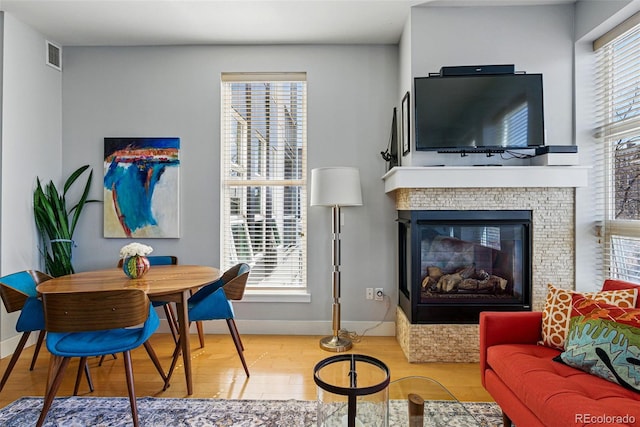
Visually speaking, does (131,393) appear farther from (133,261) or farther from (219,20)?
(219,20)

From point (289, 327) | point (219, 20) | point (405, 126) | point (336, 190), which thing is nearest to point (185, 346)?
point (289, 327)

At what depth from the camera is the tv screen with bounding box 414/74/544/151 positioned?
2586 mm

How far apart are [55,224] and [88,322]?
1.85 meters

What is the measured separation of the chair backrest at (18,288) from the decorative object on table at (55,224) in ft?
1.92

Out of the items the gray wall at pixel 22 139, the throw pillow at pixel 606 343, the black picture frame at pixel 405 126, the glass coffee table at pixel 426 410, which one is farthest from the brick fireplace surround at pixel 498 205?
the gray wall at pixel 22 139

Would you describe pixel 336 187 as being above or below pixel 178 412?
above

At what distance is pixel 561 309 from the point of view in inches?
71.9

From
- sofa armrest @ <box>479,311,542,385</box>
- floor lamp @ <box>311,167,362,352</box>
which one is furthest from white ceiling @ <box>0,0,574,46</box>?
sofa armrest @ <box>479,311,542,385</box>

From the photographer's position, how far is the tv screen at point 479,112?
8.48 ft

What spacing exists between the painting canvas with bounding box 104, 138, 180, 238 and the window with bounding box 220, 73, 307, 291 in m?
0.47

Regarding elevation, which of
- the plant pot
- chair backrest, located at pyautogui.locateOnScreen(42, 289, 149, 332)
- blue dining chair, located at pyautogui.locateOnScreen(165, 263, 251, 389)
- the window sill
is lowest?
the window sill

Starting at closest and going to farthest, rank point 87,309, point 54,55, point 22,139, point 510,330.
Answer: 1. point 87,309
2. point 510,330
3. point 22,139
4. point 54,55

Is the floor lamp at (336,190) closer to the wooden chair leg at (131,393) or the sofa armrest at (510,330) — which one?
the sofa armrest at (510,330)

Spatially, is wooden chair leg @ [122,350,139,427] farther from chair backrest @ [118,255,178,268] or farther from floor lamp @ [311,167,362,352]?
floor lamp @ [311,167,362,352]
